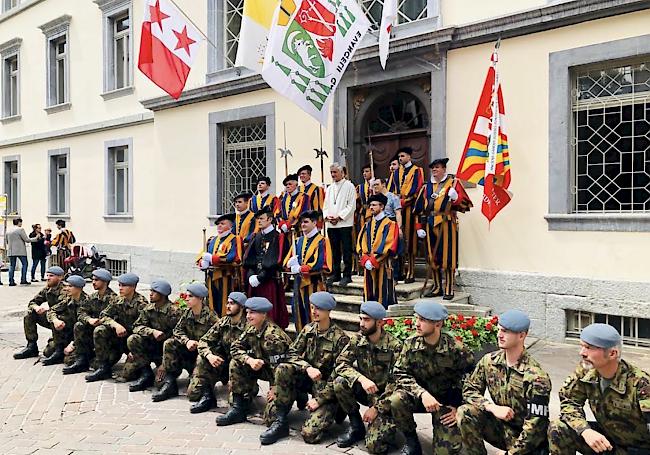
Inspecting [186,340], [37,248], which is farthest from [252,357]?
[37,248]

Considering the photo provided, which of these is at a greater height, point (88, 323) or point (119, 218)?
point (119, 218)

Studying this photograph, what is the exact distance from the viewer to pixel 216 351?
6.39 meters

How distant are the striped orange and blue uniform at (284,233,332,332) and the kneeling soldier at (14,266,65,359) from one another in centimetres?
335

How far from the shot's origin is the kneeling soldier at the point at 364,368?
5203 mm

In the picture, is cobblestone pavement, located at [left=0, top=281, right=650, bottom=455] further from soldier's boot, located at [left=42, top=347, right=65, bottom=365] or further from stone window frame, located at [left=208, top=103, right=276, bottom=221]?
stone window frame, located at [left=208, top=103, right=276, bottom=221]

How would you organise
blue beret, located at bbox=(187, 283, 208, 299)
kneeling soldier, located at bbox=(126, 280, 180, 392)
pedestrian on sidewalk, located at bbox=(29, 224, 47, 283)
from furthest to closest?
pedestrian on sidewalk, located at bbox=(29, 224, 47, 283) < kneeling soldier, located at bbox=(126, 280, 180, 392) < blue beret, located at bbox=(187, 283, 208, 299)

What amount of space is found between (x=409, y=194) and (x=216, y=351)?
4.16 meters

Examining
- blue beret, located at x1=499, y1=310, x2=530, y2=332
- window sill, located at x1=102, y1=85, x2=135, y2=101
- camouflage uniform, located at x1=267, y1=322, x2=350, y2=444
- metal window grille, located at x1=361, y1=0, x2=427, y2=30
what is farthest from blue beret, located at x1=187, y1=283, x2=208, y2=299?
window sill, located at x1=102, y1=85, x2=135, y2=101

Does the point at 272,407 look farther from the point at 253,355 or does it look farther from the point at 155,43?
the point at 155,43

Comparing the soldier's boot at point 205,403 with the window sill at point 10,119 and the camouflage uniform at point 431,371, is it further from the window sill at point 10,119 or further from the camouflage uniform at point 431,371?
the window sill at point 10,119

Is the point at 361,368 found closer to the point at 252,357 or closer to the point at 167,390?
the point at 252,357

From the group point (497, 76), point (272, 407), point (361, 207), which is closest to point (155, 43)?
point (361, 207)

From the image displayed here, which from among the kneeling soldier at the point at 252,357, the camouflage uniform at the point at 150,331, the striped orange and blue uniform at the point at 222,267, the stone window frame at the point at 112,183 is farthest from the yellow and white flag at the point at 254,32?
the stone window frame at the point at 112,183

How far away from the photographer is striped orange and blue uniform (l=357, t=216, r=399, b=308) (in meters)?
8.08
